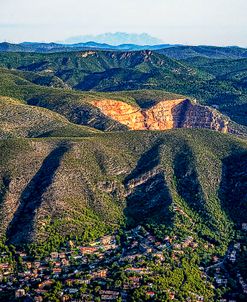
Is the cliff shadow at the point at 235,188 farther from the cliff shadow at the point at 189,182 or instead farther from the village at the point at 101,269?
the village at the point at 101,269

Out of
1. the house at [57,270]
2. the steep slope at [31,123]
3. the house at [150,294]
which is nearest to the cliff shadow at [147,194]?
the house at [57,270]

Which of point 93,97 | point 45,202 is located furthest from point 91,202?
point 93,97

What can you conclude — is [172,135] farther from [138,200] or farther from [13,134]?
[13,134]

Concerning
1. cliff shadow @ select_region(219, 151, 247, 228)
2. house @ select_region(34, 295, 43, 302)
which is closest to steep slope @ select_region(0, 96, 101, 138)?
cliff shadow @ select_region(219, 151, 247, 228)

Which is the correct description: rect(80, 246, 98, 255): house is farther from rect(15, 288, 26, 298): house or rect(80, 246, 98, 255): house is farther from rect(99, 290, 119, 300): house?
rect(15, 288, 26, 298): house

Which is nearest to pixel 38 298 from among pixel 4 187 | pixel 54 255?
pixel 54 255

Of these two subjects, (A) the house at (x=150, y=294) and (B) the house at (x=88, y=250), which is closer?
(A) the house at (x=150, y=294)
